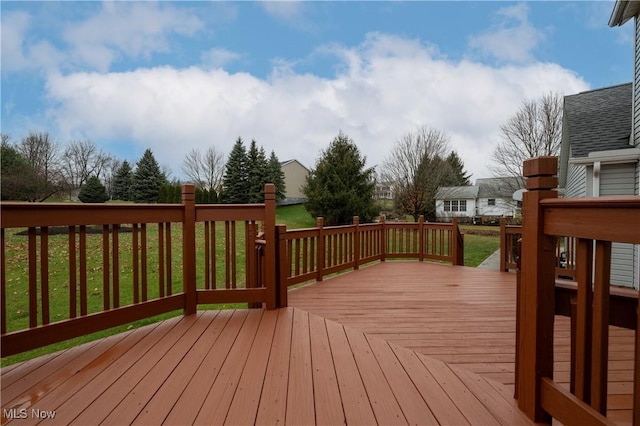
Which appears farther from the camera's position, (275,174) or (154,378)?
(275,174)

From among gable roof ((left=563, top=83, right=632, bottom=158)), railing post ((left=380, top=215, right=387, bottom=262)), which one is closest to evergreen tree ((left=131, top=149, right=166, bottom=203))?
railing post ((left=380, top=215, right=387, bottom=262))

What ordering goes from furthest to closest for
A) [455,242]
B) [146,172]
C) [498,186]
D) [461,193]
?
1. [461,193]
2. [146,172]
3. [498,186]
4. [455,242]

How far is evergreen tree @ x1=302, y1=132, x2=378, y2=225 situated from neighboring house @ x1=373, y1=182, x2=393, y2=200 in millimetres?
3399

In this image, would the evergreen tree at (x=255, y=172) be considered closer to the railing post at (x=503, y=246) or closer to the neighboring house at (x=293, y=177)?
the neighboring house at (x=293, y=177)

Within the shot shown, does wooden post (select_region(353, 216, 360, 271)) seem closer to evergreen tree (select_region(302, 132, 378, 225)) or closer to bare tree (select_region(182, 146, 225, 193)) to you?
evergreen tree (select_region(302, 132, 378, 225))

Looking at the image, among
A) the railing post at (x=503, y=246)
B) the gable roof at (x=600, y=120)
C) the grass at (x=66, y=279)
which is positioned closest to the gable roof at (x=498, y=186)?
the grass at (x=66, y=279)

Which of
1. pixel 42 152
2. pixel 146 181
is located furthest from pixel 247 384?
pixel 146 181

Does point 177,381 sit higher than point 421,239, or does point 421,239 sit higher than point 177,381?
point 421,239

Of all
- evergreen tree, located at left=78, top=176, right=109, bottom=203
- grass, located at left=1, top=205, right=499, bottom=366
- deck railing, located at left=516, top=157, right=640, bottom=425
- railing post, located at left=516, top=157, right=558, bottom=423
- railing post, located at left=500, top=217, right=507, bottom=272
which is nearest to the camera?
deck railing, located at left=516, top=157, right=640, bottom=425

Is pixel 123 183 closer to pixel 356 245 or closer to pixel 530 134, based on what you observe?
pixel 356 245

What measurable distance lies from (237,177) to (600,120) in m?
20.8

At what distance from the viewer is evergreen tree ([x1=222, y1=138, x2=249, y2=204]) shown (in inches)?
925

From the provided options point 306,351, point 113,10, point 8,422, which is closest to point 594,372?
point 306,351

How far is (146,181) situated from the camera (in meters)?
22.7
